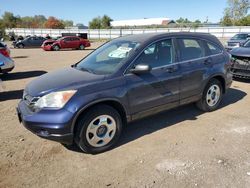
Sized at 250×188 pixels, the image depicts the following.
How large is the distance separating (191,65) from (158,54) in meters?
0.82

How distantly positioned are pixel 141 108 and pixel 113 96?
66 centimetres

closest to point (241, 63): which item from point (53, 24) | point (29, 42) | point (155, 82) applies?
Answer: point (155, 82)

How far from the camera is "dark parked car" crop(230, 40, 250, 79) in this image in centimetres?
789

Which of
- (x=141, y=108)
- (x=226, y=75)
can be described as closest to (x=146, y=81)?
(x=141, y=108)

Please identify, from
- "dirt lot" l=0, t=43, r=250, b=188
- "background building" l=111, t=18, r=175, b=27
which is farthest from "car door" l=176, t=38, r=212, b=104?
"background building" l=111, t=18, r=175, b=27

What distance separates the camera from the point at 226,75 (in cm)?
568

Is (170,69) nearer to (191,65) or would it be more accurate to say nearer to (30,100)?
(191,65)

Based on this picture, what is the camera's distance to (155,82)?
14.3 feet

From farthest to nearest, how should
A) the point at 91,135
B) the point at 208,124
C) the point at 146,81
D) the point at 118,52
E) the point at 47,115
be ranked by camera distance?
the point at 208,124 → the point at 118,52 → the point at 146,81 → the point at 91,135 → the point at 47,115

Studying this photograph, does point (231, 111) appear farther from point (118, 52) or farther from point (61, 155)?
point (61, 155)

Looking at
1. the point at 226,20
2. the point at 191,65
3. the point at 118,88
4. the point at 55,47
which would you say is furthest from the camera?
the point at 226,20

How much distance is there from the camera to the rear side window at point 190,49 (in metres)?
4.87

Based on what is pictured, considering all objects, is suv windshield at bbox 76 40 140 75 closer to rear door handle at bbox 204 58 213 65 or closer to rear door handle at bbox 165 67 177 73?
rear door handle at bbox 165 67 177 73

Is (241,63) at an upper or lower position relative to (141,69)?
lower
